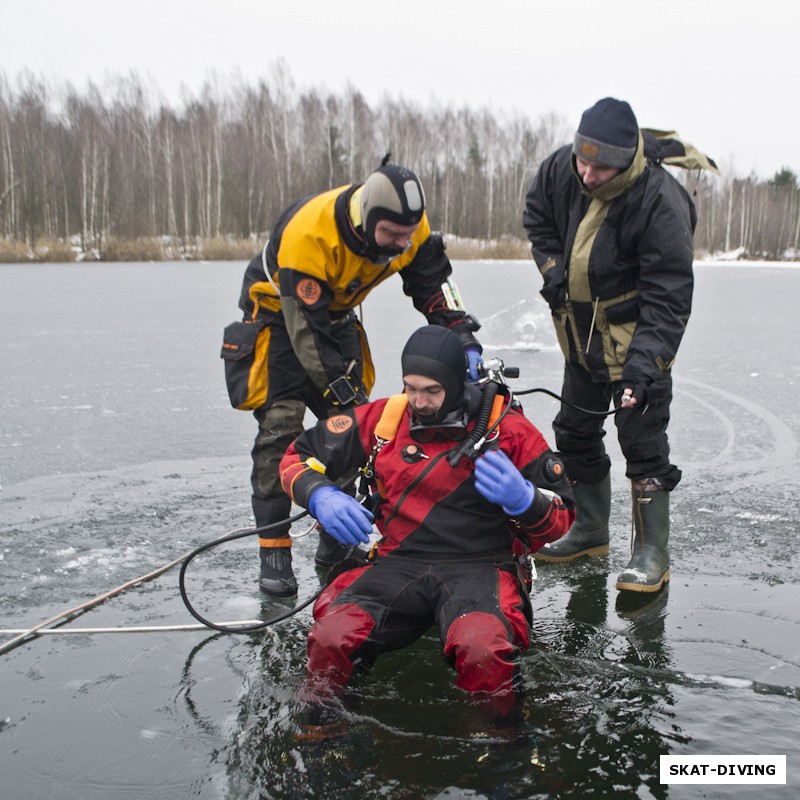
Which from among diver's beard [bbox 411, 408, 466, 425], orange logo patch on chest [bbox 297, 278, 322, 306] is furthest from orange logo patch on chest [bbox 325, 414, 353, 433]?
orange logo patch on chest [bbox 297, 278, 322, 306]

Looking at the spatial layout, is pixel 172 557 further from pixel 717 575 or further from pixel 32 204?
pixel 32 204

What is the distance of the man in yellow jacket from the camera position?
10.4 ft

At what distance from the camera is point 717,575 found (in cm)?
348

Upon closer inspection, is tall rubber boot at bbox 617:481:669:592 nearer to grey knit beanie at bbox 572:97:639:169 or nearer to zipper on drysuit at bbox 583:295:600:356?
zipper on drysuit at bbox 583:295:600:356

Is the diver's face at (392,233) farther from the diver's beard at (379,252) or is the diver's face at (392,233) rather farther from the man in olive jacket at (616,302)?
the man in olive jacket at (616,302)

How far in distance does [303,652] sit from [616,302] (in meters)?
1.76

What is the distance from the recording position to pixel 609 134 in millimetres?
3051

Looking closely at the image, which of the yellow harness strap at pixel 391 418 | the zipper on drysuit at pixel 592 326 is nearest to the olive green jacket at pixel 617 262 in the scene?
the zipper on drysuit at pixel 592 326

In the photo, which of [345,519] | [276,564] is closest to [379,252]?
[345,519]

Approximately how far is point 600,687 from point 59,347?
8.22m

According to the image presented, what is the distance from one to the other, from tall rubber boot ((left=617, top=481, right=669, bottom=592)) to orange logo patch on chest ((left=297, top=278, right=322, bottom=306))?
148 cm

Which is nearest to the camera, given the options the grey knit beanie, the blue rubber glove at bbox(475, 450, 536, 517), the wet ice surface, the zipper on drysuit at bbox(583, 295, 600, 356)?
the wet ice surface

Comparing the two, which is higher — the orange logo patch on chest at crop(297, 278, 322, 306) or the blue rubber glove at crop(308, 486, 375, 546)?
the orange logo patch on chest at crop(297, 278, 322, 306)

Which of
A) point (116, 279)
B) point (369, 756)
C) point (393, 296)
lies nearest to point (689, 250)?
point (369, 756)
